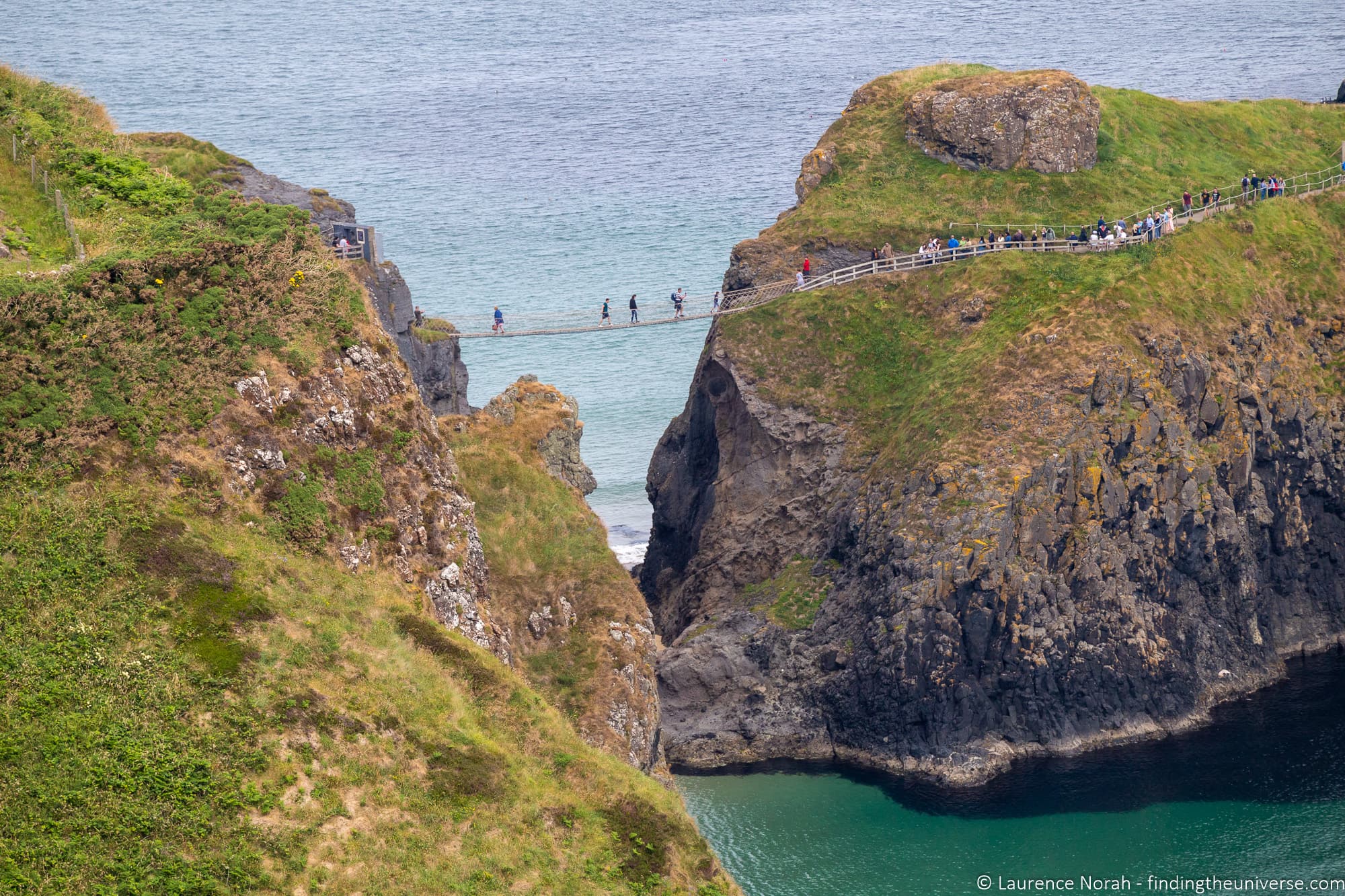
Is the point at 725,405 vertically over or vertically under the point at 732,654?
over

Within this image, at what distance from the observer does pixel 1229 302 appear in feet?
306

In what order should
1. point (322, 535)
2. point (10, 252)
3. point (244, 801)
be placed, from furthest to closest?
point (10, 252) → point (322, 535) → point (244, 801)

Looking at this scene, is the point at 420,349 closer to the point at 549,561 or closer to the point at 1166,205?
the point at 549,561

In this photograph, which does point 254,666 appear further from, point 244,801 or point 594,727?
point 594,727

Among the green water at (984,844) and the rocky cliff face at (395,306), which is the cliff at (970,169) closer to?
the rocky cliff face at (395,306)

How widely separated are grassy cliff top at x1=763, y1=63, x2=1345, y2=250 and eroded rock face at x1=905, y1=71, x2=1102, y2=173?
671 mm


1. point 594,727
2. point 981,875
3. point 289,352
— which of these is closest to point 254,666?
point 289,352

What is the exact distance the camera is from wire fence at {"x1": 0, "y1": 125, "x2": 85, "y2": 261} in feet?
201

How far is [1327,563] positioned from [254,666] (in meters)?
65.0

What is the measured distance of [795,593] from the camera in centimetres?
8956

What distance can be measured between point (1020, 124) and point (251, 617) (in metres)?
65.1

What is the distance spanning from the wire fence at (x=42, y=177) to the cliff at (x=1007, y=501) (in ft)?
124

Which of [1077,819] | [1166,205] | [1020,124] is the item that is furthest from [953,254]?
[1077,819]

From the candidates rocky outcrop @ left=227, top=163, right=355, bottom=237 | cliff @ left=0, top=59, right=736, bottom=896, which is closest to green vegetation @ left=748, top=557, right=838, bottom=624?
cliff @ left=0, top=59, right=736, bottom=896
